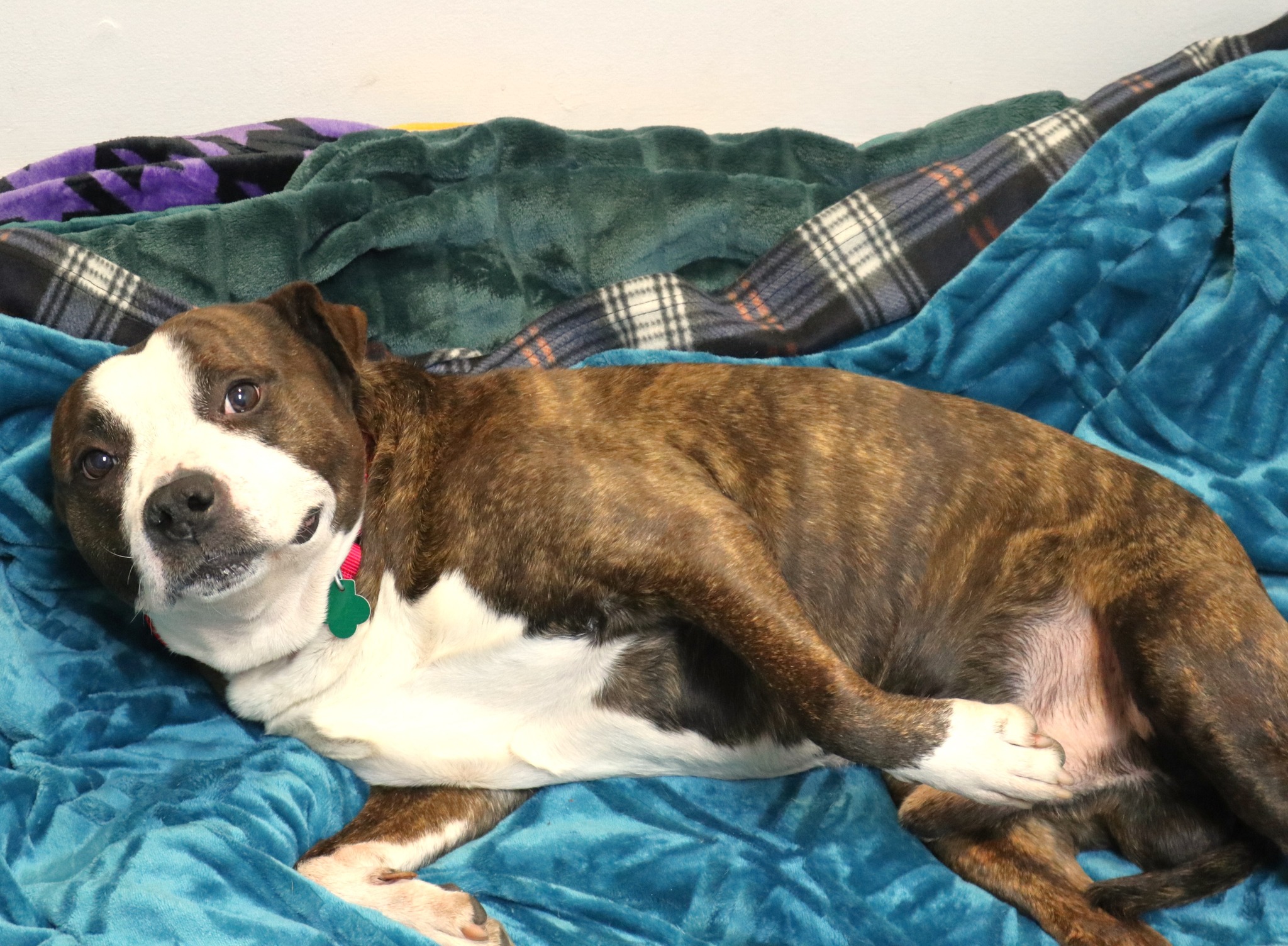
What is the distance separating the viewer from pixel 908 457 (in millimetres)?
2775

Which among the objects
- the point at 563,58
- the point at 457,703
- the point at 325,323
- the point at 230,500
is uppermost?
the point at 563,58

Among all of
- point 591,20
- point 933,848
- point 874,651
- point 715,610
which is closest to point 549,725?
point 715,610

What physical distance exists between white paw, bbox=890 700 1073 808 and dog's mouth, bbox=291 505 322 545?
1.35 meters

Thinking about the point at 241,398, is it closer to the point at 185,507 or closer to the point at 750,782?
the point at 185,507

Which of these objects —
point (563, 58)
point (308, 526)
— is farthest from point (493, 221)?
point (308, 526)

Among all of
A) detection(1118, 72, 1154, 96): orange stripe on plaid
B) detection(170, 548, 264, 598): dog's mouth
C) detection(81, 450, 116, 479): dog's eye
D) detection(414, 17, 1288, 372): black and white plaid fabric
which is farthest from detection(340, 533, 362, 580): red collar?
detection(1118, 72, 1154, 96): orange stripe on plaid

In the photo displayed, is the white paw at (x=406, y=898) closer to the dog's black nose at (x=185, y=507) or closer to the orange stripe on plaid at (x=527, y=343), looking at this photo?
the dog's black nose at (x=185, y=507)

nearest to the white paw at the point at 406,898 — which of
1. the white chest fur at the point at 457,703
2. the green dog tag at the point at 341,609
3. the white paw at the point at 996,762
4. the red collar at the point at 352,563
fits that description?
the white chest fur at the point at 457,703

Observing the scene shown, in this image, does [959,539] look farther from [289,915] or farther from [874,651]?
[289,915]

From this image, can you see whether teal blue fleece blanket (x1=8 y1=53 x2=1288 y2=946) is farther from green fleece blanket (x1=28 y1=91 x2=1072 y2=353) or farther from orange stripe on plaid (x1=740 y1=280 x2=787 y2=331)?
green fleece blanket (x1=28 y1=91 x2=1072 y2=353)

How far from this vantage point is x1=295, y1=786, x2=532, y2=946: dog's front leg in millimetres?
2393

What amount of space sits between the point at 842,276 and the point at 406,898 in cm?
221

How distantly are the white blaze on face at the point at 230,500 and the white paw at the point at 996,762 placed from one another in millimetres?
1368

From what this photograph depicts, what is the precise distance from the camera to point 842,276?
3.58 m
